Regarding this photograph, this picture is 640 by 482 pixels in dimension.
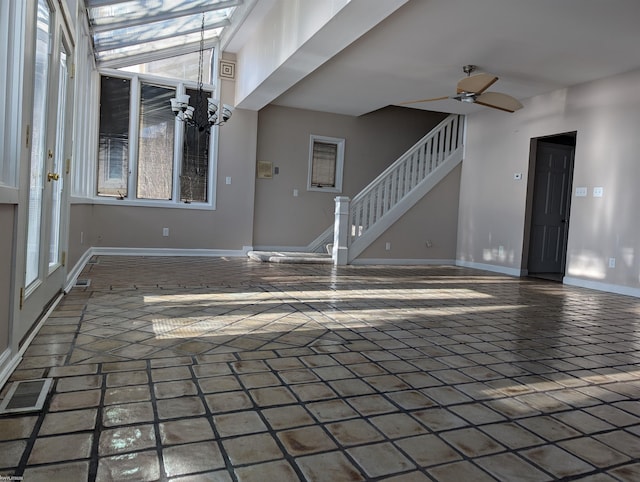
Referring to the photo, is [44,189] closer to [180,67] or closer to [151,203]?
[151,203]

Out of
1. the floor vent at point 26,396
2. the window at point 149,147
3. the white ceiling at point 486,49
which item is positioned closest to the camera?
the floor vent at point 26,396

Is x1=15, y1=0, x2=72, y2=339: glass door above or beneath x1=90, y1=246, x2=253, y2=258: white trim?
above

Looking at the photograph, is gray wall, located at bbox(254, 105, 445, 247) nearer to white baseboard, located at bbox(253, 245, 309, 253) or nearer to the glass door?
white baseboard, located at bbox(253, 245, 309, 253)

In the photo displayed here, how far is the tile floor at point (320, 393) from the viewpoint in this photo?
1.50m

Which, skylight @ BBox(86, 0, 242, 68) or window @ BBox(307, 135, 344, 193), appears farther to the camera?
window @ BBox(307, 135, 344, 193)

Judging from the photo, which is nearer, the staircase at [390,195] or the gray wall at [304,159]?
the staircase at [390,195]

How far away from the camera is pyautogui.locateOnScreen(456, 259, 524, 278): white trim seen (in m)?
7.43

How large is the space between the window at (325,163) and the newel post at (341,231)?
1449 millimetres

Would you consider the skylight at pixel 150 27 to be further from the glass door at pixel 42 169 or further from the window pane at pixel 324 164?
the window pane at pixel 324 164

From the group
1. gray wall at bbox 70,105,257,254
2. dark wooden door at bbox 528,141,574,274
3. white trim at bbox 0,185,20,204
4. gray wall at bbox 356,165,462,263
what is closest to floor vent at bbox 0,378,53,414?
white trim at bbox 0,185,20,204

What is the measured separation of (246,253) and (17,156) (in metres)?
6.21

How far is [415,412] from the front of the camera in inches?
75.7

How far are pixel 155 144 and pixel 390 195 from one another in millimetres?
4186

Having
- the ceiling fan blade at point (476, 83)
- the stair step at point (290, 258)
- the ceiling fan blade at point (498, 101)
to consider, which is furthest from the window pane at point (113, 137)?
the ceiling fan blade at point (498, 101)
